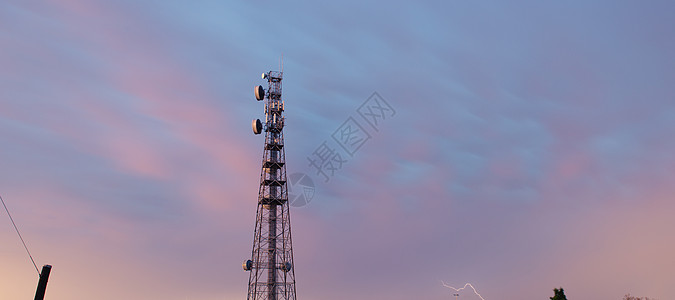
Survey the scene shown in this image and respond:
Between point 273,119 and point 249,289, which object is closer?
point 249,289

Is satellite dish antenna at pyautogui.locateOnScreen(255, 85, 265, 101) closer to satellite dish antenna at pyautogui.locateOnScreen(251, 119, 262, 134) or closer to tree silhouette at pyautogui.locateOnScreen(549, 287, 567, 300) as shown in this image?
satellite dish antenna at pyautogui.locateOnScreen(251, 119, 262, 134)

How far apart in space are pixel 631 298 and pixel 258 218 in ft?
275

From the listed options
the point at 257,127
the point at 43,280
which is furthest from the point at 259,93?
the point at 43,280

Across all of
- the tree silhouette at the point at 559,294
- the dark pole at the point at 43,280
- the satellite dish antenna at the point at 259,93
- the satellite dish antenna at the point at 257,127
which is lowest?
the dark pole at the point at 43,280

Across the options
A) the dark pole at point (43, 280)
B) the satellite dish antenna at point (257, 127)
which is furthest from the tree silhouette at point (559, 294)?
the dark pole at point (43, 280)

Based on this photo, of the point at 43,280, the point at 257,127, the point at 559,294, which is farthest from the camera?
the point at 257,127

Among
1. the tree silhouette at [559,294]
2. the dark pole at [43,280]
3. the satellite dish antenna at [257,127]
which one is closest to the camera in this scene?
the dark pole at [43,280]

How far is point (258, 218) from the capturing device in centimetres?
10062

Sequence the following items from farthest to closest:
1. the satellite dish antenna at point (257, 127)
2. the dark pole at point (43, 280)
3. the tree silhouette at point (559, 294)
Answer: the satellite dish antenna at point (257, 127) < the tree silhouette at point (559, 294) < the dark pole at point (43, 280)

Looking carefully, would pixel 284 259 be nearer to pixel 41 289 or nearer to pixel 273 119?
pixel 273 119

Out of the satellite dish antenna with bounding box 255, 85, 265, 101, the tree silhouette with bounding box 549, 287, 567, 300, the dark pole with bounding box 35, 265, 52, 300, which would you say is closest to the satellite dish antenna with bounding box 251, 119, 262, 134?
the satellite dish antenna with bounding box 255, 85, 265, 101

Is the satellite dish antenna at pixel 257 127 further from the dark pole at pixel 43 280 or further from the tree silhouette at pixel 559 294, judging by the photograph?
the dark pole at pixel 43 280

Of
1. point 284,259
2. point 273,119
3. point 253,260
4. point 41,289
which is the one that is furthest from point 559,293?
point 41,289

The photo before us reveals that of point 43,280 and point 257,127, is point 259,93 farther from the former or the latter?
point 43,280
